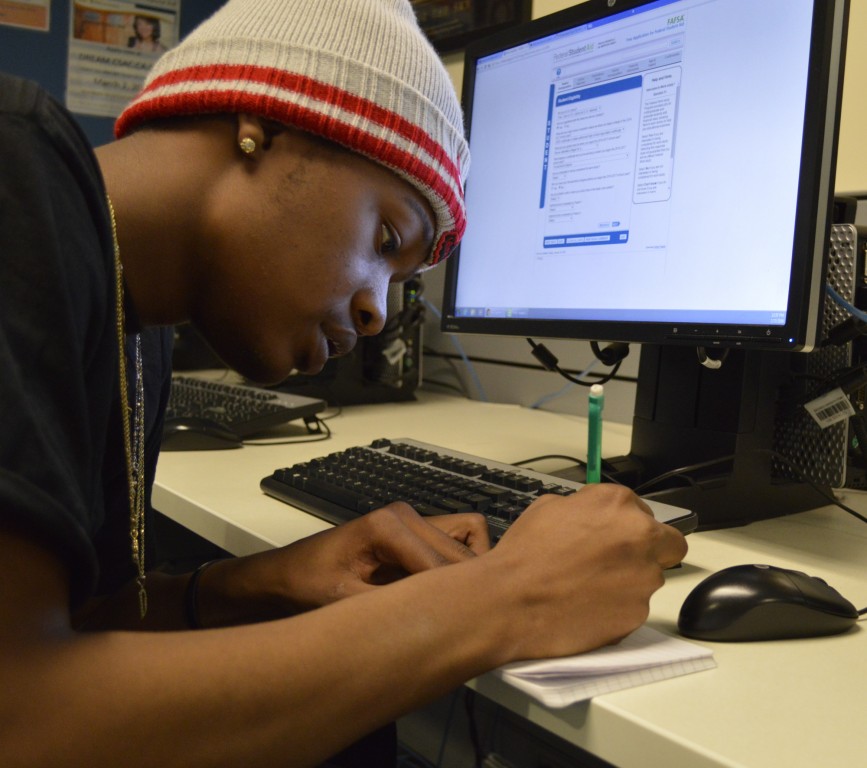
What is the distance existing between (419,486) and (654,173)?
406 millimetres

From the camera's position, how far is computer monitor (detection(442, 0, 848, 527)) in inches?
28.6

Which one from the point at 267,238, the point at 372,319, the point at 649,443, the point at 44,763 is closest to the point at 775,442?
the point at 649,443

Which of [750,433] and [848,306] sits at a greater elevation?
[848,306]

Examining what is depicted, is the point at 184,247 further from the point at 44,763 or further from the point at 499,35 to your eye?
the point at 499,35

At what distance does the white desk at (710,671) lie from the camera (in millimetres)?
388

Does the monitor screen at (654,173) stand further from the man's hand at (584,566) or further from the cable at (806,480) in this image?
the man's hand at (584,566)

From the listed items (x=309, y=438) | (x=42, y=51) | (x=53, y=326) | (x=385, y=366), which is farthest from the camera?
(x=42, y=51)

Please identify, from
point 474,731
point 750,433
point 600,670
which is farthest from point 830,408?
point 474,731

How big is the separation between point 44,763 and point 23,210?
267 millimetres

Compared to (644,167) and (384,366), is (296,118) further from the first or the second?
(384,366)

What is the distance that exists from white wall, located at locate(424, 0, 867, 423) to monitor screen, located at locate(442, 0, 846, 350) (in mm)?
383

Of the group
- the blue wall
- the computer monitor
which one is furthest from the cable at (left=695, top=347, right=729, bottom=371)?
the blue wall

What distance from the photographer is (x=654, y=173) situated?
2.84 feet

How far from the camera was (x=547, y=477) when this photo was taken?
0.77 meters
